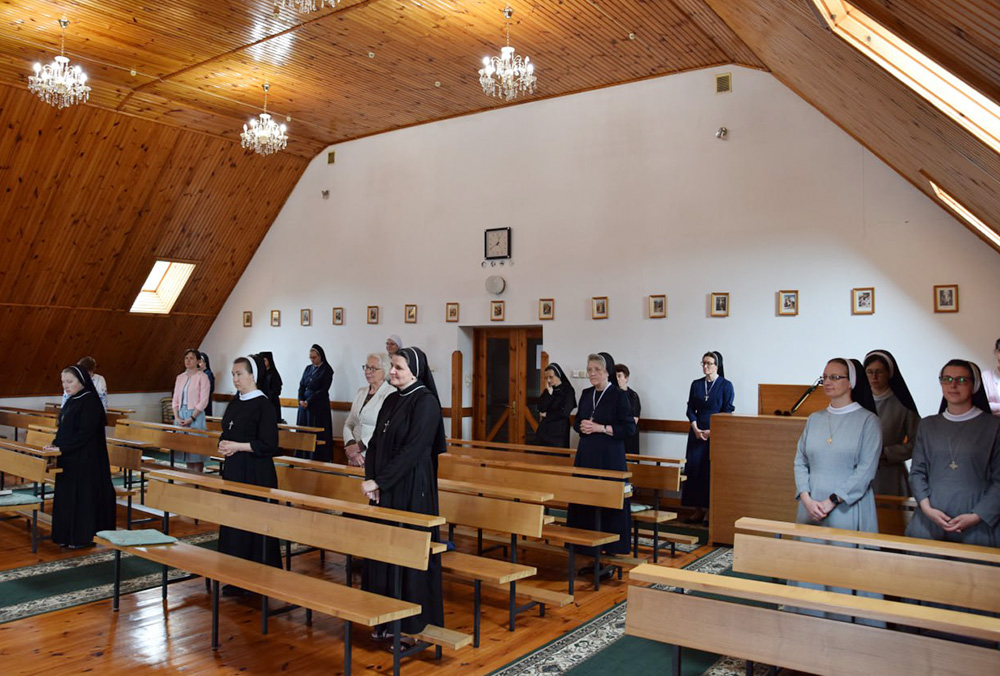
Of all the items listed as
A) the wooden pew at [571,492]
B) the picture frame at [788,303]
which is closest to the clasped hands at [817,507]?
the wooden pew at [571,492]

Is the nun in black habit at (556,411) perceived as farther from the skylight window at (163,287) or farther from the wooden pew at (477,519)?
the skylight window at (163,287)

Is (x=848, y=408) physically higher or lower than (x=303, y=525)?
higher

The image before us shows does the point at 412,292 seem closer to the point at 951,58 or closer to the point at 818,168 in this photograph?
the point at 818,168

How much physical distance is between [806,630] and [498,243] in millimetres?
7241

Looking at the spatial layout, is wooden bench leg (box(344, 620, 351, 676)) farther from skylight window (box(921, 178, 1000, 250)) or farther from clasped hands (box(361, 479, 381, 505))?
skylight window (box(921, 178, 1000, 250))

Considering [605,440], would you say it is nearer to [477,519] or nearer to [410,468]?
[477,519]

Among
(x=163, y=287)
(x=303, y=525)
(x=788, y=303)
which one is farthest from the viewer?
(x=163, y=287)

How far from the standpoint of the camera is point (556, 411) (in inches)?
308

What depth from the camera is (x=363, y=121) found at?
34.2 ft

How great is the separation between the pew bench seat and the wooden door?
5.34 m

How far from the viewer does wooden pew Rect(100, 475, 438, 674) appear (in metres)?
3.56

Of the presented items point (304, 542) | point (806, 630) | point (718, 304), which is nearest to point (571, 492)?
point (304, 542)

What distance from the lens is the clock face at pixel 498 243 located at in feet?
31.1

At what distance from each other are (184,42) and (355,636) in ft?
19.7
